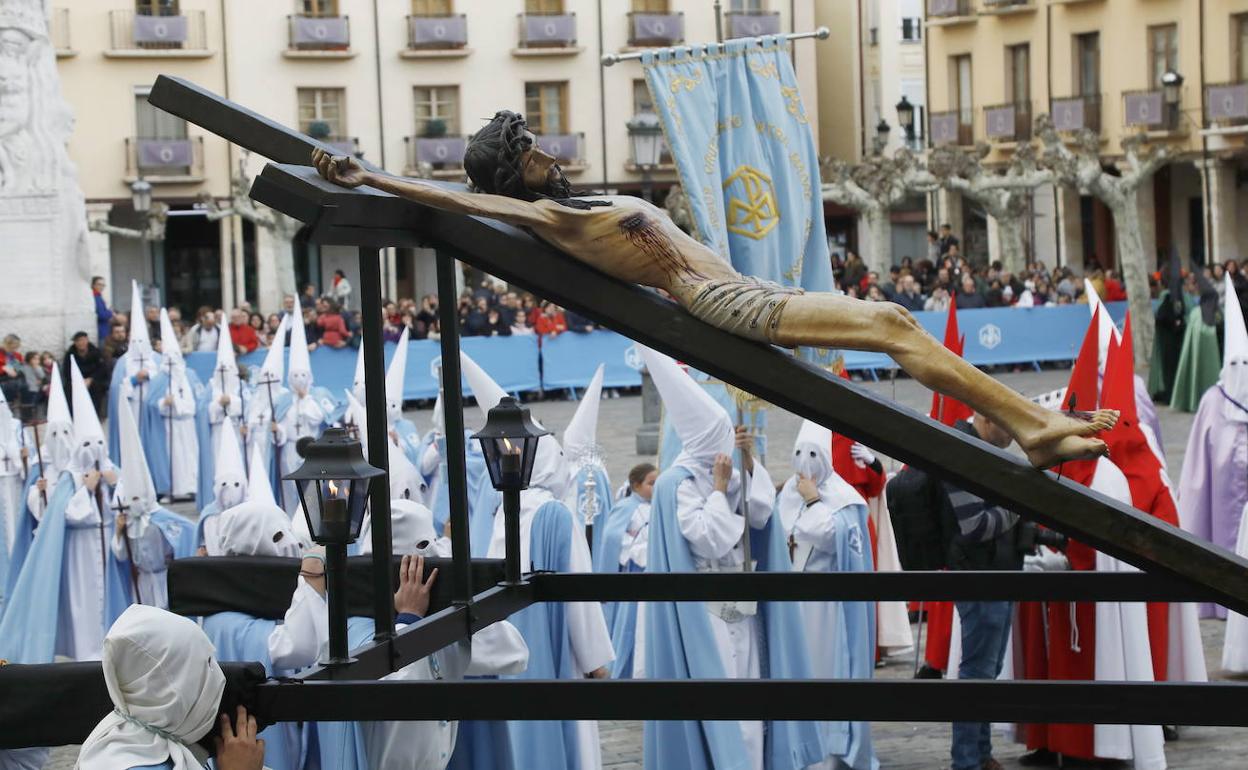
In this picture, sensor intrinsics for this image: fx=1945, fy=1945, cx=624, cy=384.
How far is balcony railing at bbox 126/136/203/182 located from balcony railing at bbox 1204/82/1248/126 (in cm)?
2030

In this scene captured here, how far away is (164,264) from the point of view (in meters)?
42.9

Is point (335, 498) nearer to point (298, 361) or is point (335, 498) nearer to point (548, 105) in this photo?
point (298, 361)

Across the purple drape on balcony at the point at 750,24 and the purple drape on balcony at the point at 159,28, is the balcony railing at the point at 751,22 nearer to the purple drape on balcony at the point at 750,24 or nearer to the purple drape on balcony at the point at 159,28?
the purple drape on balcony at the point at 750,24

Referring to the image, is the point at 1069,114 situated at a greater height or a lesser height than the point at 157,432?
greater

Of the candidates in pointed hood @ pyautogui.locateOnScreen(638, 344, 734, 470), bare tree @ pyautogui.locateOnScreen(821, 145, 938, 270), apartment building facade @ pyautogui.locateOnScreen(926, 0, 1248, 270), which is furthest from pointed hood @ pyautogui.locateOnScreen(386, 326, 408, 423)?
apartment building facade @ pyautogui.locateOnScreen(926, 0, 1248, 270)

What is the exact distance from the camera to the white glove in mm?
10797

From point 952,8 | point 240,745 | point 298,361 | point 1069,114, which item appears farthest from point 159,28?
point 240,745

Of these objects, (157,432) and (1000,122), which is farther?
(1000,122)

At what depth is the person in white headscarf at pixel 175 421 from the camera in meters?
18.6

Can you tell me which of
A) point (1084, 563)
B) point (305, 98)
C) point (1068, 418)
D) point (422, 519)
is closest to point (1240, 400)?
point (1084, 563)

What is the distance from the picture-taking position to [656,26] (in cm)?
4334

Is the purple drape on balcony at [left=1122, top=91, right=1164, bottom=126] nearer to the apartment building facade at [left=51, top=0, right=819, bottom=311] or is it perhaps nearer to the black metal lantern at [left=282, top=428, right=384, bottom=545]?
the apartment building facade at [left=51, top=0, right=819, bottom=311]

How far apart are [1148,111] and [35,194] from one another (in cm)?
2227

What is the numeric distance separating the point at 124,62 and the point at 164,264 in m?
4.54
